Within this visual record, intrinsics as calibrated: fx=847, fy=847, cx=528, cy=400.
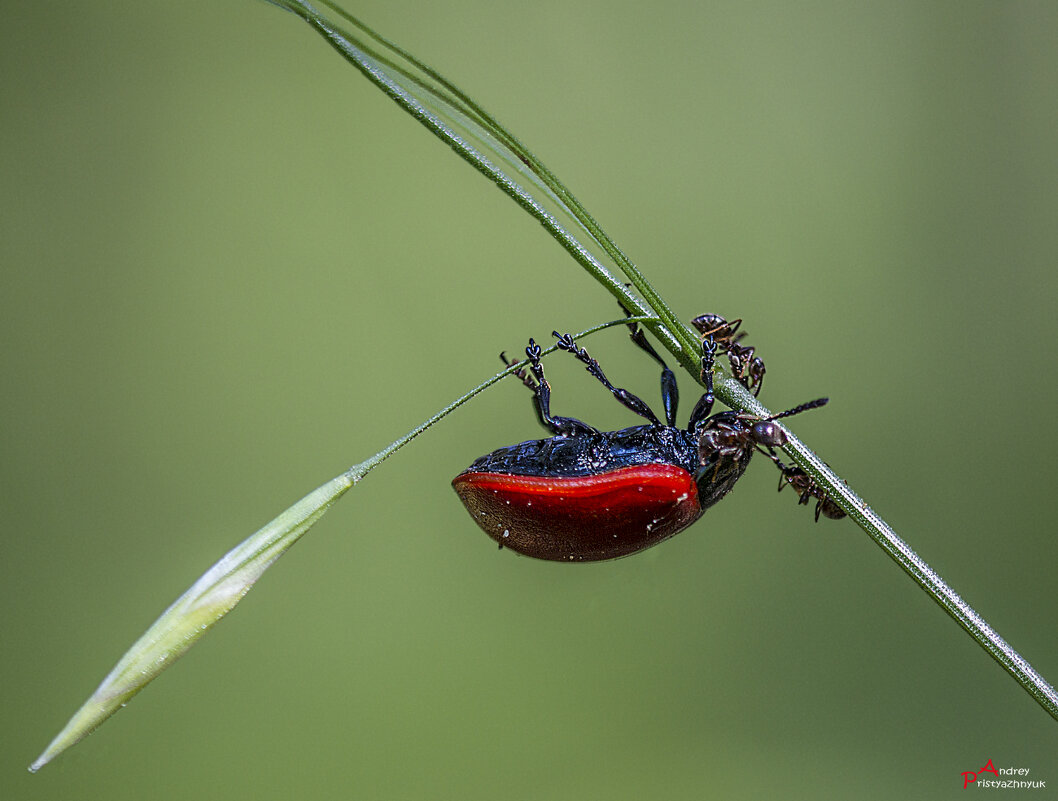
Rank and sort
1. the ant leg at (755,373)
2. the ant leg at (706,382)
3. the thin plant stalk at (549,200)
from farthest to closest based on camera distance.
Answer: the ant leg at (755,373) → the ant leg at (706,382) → the thin plant stalk at (549,200)

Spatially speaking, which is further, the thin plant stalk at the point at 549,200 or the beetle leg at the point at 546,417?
the beetle leg at the point at 546,417

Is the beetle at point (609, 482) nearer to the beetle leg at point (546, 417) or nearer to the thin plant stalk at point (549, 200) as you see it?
the beetle leg at point (546, 417)

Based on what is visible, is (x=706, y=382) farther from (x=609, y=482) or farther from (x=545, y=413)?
(x=545, y=413)

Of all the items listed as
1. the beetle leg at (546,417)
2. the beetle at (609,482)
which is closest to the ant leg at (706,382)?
the beetle at (609,482)

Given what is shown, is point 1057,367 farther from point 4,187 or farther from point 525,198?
point 4,187

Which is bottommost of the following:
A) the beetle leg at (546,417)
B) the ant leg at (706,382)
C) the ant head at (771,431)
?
the ant head at (771,431)

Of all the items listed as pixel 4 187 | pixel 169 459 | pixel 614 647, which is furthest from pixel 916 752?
pixel 4 187

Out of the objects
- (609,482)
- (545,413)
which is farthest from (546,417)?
(609,482)
